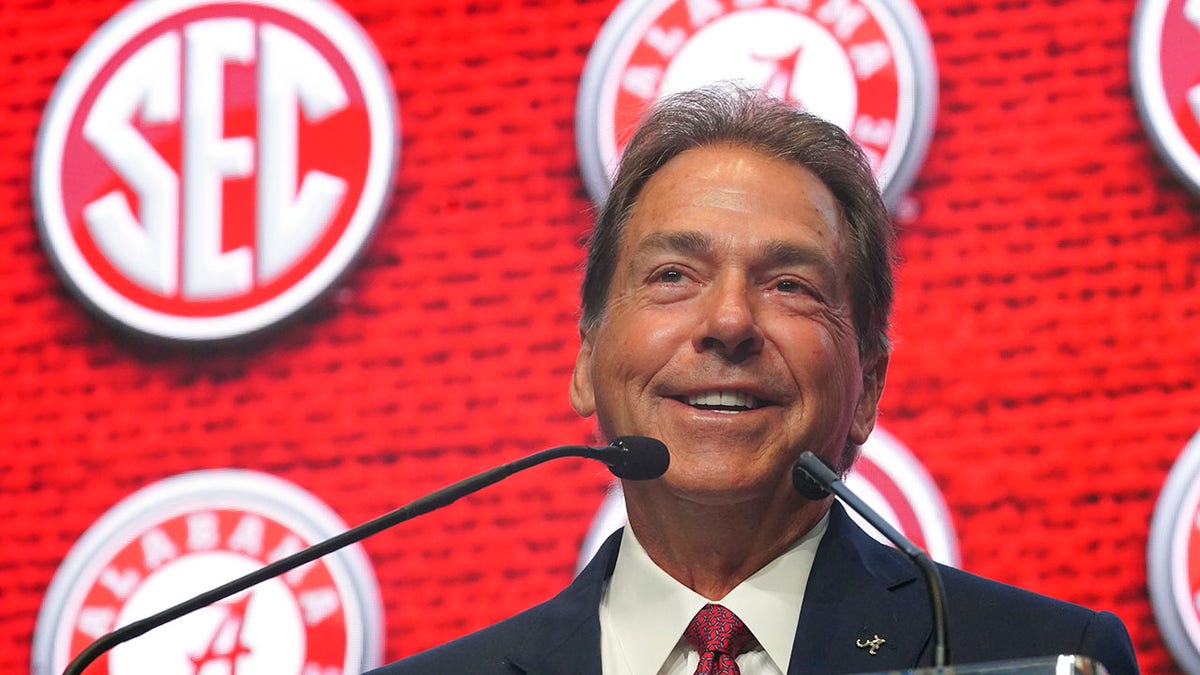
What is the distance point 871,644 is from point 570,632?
38cm

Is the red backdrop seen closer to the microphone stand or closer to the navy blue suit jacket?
the navy blue suit jacket

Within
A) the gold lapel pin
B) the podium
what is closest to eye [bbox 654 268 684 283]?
the gold lapel pin

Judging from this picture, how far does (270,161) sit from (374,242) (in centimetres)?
25

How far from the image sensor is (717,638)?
1979mm

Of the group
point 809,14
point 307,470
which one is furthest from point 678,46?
point 307,470

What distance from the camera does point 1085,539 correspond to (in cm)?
267

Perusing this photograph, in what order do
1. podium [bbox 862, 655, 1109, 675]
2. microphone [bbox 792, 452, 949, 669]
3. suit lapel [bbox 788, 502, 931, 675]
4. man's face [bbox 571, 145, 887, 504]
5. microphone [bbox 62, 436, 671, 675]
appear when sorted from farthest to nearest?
man's face [bbox 571, 145, 887, 504]
suit lapel [bbox 788, 502, 931, 675]
microphone [bbox 62, 436, 671, 675]
microphone [bbox 792, 452, 949, 669]
podium [bbox 862, 655, 1109, 675]

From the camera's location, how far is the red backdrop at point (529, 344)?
8.88 feet

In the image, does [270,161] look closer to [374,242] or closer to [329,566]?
[374,242]

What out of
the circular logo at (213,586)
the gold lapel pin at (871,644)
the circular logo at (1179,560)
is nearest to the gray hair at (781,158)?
the gold lapel pin at (871,644)

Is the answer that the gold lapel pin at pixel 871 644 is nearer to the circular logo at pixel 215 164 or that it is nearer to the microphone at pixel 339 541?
the microphone at pixel 339 541

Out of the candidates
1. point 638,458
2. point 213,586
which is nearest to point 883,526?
point 638,458

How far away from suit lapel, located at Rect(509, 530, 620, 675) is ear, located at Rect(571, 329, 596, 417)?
0.19 meters

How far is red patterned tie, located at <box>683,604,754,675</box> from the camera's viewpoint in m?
1.95
